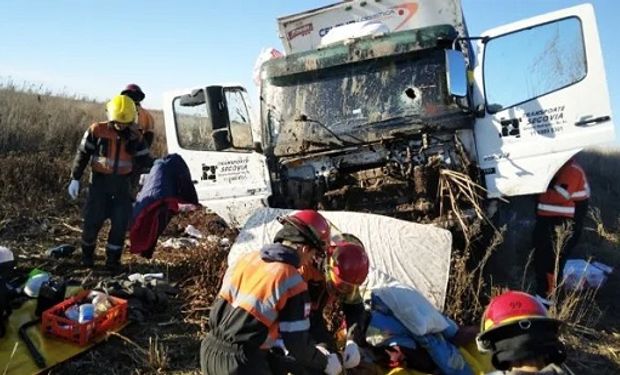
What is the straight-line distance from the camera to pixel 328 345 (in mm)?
3504

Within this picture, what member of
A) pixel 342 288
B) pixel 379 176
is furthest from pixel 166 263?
pixel 342 288

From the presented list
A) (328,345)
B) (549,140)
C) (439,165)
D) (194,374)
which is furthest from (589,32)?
(194,374)

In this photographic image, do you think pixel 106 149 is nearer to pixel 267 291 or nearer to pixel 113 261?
pixel 113 261

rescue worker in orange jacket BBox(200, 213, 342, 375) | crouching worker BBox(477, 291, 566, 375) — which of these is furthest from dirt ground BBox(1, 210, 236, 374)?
crouching worker BBox(477, 291, 566, 375)

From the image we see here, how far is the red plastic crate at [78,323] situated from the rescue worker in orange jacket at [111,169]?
1.43 m

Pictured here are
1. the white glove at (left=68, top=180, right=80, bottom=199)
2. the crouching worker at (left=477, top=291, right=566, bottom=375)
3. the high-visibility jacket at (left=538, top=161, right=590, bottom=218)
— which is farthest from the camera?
the white glove at (left=68, top=180, right=80, bottom=199)

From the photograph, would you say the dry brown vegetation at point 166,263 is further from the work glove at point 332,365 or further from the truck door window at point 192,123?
the work glove at point 332,365

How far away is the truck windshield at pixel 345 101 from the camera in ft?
16.7

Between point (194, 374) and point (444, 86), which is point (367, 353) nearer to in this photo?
point (194, 374)

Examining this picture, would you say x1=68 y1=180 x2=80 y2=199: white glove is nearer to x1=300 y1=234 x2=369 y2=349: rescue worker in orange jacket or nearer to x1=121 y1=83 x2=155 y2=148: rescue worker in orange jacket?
x1=121 y1=83 x2=155 y2=148: rescue worker in orange jacket

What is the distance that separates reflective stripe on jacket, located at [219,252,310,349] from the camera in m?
2.72

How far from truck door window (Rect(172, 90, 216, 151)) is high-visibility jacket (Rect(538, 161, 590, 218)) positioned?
313cm

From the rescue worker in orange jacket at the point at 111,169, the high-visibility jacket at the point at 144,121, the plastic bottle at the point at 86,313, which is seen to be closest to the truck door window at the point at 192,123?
the rescue worker in orange jacket at the point at 111,169

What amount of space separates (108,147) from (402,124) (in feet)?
9.00
